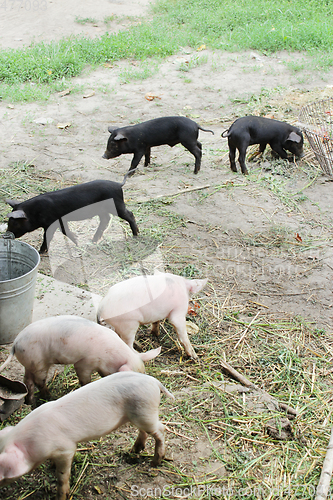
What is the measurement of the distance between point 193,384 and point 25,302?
1409 millimetres

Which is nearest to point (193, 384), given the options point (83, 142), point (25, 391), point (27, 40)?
point (25, 391)

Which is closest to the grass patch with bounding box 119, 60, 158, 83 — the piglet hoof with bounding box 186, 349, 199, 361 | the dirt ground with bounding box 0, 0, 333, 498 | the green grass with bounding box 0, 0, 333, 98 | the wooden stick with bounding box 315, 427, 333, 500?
the dirt ground with bounding box 0, 0, 333, 498

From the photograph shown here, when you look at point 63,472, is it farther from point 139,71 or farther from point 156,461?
point 139,71

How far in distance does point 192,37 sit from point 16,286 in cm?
957

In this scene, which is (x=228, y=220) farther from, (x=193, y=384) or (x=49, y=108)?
(x=49, y=108)

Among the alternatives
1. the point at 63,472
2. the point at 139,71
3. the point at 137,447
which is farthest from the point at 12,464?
the point at 139,71

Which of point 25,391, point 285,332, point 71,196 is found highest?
point 71,196

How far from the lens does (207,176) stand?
6.25m

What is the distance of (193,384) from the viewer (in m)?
3.12

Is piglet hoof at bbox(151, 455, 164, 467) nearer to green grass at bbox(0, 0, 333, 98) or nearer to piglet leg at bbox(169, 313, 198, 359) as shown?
piglet leg at bbox(169, 313, 198, 359)

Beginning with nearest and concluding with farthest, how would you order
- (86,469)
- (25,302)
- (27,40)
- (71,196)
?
(86,469) < (25,302) < (71,196) < (27,40)

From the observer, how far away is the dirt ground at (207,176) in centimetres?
427

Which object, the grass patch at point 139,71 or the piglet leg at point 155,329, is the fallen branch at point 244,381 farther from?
the grass patch at point 139,71

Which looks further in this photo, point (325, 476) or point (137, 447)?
point (137, 447)
